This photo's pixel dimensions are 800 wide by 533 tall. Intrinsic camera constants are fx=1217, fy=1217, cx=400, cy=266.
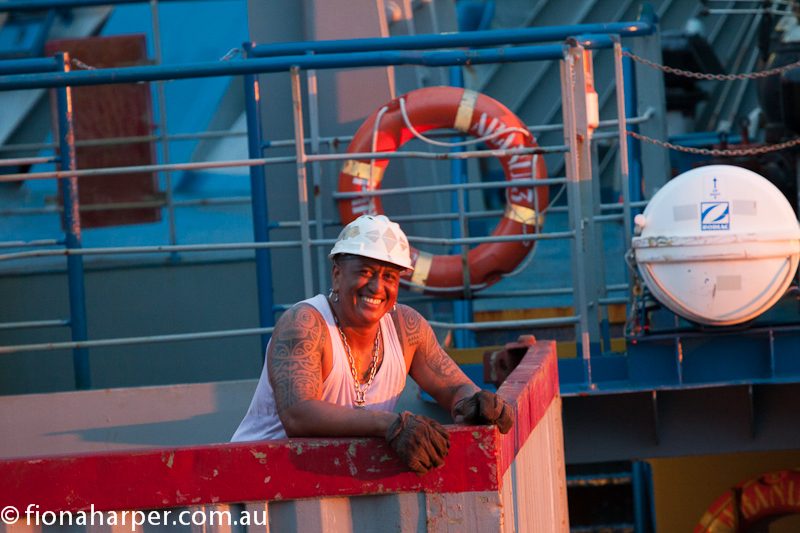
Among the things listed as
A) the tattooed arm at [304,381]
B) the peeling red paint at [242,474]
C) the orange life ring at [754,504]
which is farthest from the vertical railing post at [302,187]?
the peeling red paint at [242,474]

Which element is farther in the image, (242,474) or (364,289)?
(364,289)

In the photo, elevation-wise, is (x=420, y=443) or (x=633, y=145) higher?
(x=633, y=145)

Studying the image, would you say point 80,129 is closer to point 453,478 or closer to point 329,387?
point 329,387

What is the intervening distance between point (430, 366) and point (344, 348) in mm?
470

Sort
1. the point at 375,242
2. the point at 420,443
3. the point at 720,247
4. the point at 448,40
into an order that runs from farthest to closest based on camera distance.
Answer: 1. the point at 448,40
2. the point at 720,247
3. the point at 375,242
4. the point at 420,443

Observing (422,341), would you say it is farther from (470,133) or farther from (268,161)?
(470,133)

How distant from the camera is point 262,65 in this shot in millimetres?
5867

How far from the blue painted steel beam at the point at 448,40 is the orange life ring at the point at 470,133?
29 centimetres

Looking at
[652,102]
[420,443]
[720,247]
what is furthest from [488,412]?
[652,102]

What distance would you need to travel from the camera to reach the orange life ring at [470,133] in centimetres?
637

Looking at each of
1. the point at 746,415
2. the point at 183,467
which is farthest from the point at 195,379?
the point at 183,467

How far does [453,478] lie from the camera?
8.69 feet

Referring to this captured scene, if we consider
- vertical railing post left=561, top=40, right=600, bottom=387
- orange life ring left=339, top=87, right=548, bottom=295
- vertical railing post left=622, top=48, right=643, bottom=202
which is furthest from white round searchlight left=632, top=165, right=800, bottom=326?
vertical railing post left=622, top=48, right=643, bottom=202

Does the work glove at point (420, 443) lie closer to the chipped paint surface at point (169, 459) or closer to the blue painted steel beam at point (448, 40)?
the chipped paint surface at point (169, 459)
